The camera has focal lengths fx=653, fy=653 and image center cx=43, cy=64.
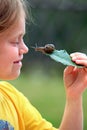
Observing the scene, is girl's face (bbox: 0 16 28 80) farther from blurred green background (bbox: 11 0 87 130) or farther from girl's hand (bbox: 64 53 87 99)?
blurred green background (bbox: 11 0 87 130)

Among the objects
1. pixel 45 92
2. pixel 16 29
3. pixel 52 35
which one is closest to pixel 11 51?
pixel 16 29

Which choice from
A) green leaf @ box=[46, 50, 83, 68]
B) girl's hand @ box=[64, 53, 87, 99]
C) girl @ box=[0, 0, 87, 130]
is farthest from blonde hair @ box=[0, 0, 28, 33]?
girl's hand @ box=[64, 53, 87, 99]

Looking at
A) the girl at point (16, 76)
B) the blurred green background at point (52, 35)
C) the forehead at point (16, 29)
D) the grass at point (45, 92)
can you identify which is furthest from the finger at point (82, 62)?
the blurred green background at point (52, 35)

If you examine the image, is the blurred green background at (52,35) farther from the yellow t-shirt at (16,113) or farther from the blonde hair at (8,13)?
the blonde hair at (8,13)

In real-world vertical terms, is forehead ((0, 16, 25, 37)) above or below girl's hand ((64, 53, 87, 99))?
above

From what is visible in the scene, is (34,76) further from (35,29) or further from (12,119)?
(12,119)

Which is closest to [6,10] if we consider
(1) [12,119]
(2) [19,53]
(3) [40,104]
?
(2) [19,53]
